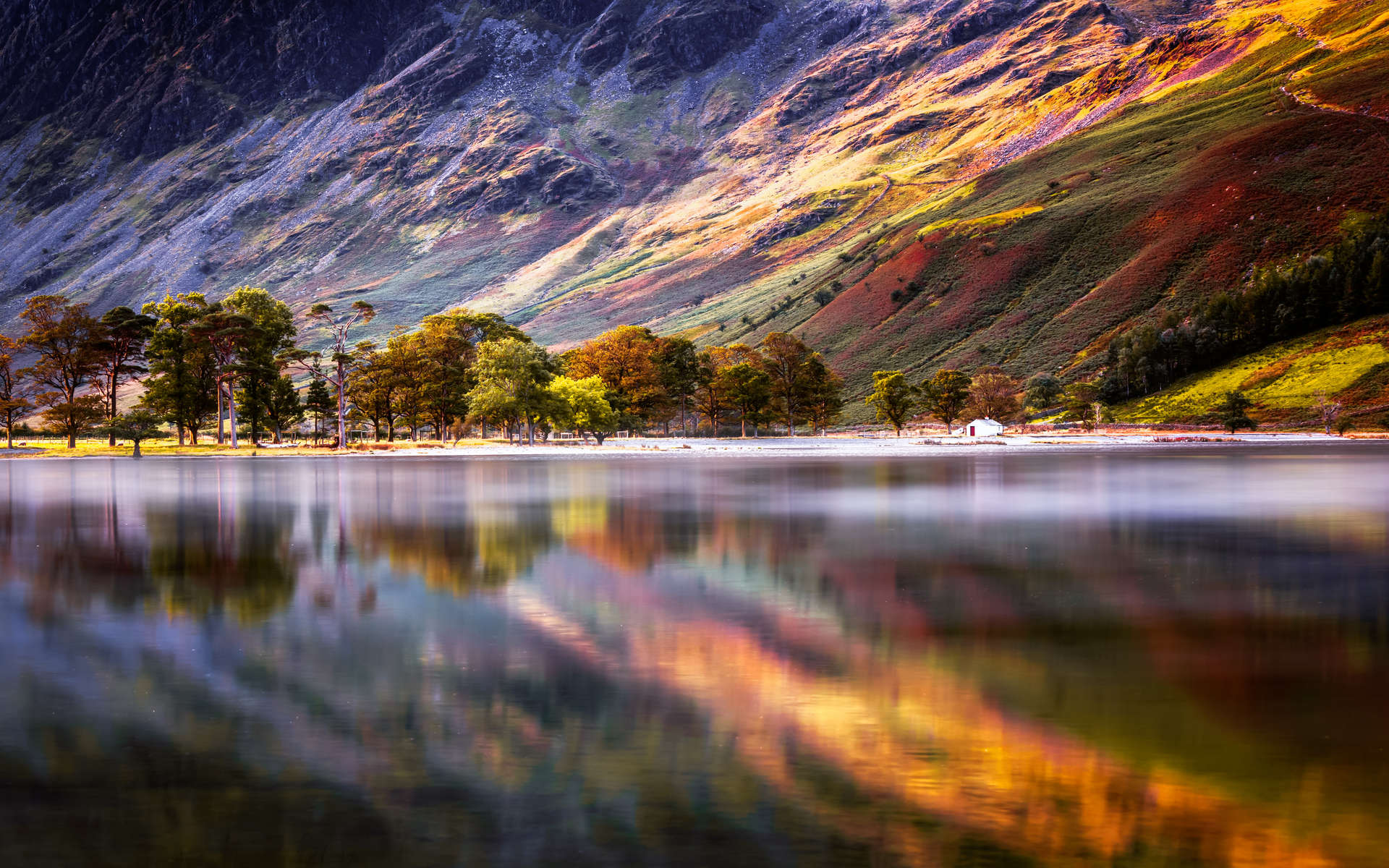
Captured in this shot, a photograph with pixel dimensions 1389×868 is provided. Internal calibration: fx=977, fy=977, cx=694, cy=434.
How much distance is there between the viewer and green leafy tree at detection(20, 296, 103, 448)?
3984 inches

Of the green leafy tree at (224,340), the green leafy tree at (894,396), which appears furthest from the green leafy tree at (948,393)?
the green leafy tree at (224,340)

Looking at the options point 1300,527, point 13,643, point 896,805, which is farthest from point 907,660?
point 1300,527

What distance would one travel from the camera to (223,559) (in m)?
23.6

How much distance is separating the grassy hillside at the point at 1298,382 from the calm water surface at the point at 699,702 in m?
126

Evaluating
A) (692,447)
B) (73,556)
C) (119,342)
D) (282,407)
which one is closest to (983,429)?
(692,447)

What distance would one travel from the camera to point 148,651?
13.6 meters

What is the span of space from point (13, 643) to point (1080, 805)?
571 inches

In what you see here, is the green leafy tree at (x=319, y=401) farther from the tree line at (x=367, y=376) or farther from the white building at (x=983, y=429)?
the white building at (x=983, y=429)

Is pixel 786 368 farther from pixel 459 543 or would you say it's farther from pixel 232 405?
pixel 459 543

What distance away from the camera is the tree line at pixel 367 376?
100 m

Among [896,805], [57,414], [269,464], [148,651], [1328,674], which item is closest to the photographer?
[896,805]

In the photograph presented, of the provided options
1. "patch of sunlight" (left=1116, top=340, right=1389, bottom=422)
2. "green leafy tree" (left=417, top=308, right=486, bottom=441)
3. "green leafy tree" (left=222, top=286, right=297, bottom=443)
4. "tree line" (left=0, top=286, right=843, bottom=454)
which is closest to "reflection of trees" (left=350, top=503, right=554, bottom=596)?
"tree line" (left=0, top=286, right=843, bottom=454)

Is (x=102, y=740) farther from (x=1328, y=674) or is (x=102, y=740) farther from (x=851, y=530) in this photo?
(x=851, y=530)

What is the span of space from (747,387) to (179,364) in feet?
221
